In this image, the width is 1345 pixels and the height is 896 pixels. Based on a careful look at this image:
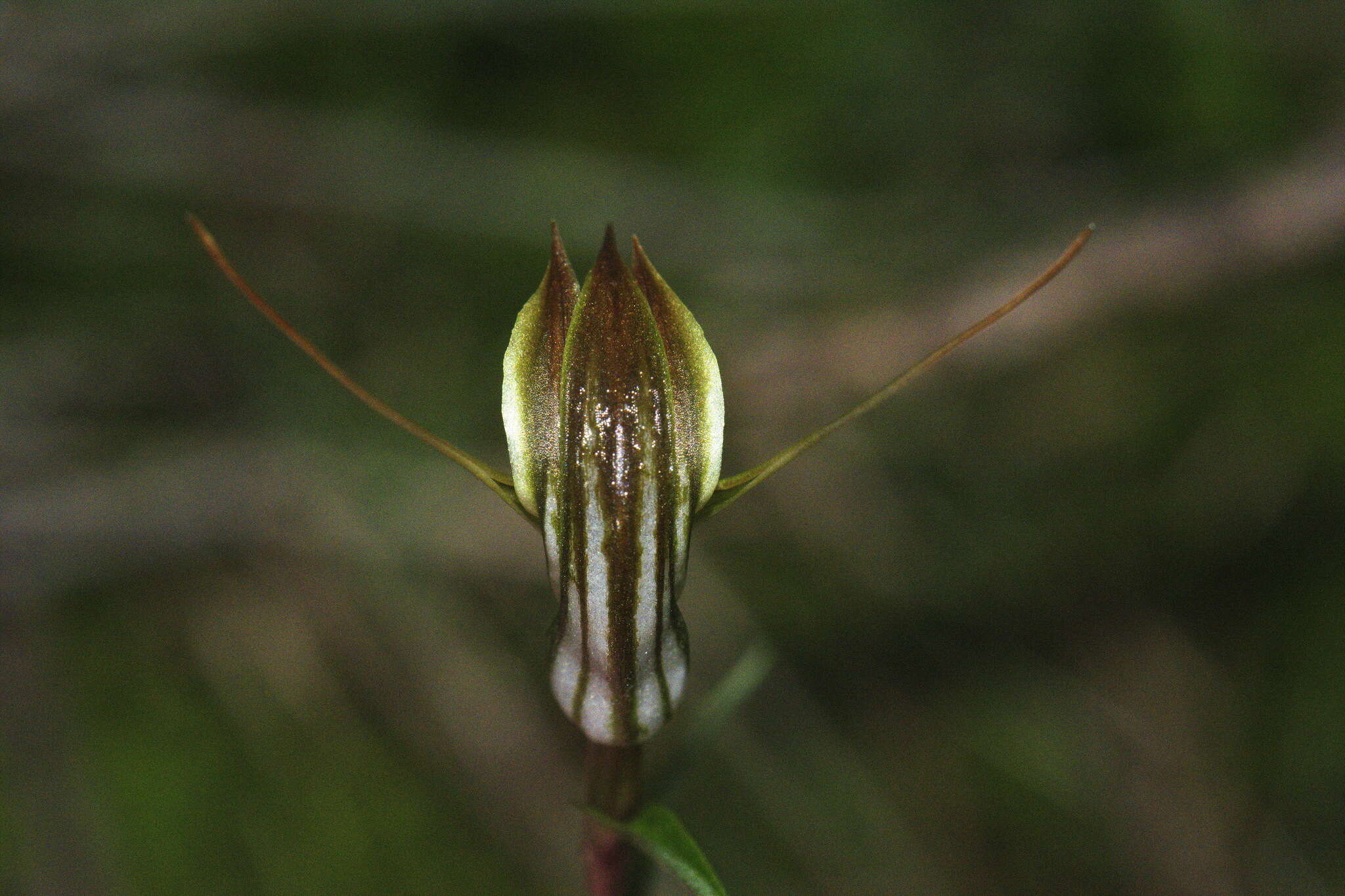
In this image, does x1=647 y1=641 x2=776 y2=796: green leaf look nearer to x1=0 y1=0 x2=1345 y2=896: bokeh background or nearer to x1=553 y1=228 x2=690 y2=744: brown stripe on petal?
x1=553 y1=228 x2=690 y2=744: brown stripe on petal

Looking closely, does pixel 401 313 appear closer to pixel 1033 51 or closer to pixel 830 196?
pixel 830 196

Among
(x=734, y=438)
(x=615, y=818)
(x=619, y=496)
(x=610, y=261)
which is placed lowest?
(x=734, y=438)

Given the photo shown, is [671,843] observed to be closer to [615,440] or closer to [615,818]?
[615,818]

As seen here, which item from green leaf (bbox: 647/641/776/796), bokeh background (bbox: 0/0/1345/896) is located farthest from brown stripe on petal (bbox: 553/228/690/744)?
bokeh background (bbox: 0/0/1345/896)

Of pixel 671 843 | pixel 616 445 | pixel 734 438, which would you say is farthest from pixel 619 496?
pixel 734 438

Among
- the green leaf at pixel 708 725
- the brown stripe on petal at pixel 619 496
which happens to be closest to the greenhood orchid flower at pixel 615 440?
the brown stripe on petal at pixel 619 496

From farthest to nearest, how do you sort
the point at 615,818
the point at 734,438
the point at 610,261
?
the point at 734,438 → the point at 615,818 → the point at 610,261

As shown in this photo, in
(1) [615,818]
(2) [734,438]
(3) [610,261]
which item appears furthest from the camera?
(2) [734,438]

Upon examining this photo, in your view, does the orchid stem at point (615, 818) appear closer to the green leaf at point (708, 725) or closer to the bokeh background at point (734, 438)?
the green leaf at point (708, 725)
